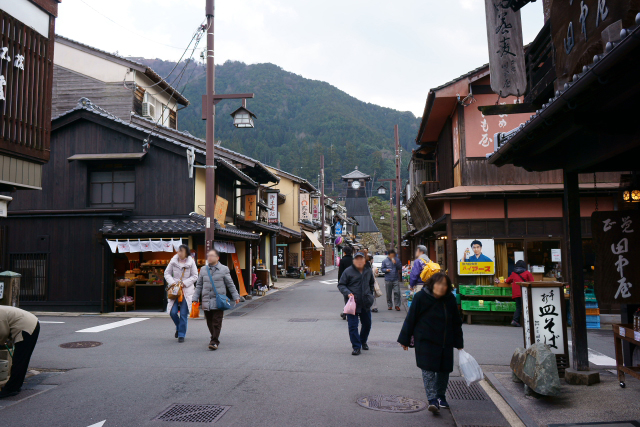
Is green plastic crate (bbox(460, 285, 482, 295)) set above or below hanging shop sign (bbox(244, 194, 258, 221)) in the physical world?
below

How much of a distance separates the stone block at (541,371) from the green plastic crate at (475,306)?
7209 millimetres

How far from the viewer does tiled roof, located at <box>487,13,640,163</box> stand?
346 centimetres

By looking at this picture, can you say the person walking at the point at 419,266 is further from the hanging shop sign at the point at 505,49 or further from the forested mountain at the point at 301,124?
the forested mountain at the point at 301,124

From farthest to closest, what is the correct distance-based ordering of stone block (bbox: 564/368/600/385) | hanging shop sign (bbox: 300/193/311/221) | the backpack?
hanging shop sign (bbox: 300/193/311/221) → the backpack → stone block (bbox: 564/368/600/385)

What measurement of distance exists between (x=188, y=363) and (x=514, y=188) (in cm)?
1083

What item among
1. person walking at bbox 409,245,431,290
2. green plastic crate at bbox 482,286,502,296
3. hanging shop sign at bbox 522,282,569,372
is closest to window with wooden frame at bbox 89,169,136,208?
person walking at bbox 409,245,431,290

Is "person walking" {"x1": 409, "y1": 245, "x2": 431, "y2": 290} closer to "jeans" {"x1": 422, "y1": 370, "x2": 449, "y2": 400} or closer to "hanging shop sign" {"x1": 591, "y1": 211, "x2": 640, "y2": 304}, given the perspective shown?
"hanging shop sign" {"x1": 591, "y1": 211, "x2": 640, "y2": 304}

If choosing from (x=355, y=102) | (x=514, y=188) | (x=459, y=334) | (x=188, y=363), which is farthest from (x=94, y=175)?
(x=355, y=102)

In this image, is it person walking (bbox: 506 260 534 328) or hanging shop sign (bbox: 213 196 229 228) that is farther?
hanging shop sign (bbox: 213 196 229 228)

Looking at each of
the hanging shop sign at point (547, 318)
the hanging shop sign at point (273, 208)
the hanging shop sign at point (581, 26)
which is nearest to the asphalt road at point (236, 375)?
the hanging shop sign at point (547, 318)

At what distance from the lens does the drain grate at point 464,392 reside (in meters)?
6.26

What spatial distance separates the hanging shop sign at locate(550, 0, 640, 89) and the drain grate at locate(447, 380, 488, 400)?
4029 millimetres

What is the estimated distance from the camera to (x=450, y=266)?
15.3 metres

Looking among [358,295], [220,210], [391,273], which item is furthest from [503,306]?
[220,210]
